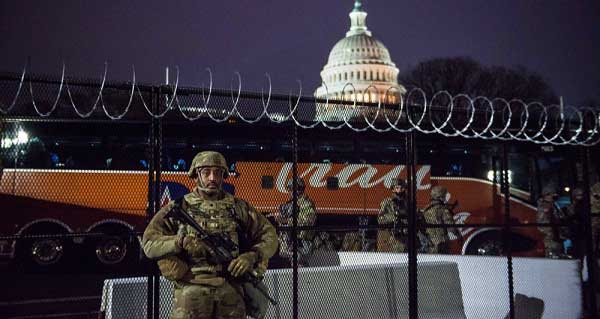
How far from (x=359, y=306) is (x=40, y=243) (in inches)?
395

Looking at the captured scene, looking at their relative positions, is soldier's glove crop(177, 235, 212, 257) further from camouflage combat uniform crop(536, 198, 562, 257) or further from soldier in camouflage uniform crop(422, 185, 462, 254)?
camouflage combat uniform crop(536, 198, 562, 257)

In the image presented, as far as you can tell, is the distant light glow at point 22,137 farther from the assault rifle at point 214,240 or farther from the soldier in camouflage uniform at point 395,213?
the assault rifle at point 214,240

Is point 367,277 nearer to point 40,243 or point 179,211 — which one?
point 179,211

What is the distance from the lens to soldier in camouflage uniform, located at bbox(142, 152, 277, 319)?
4043 mm

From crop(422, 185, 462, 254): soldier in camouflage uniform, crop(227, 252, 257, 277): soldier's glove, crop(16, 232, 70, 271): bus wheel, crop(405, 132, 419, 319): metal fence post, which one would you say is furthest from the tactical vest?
crop(16, 232, 70, 271): bus wheel

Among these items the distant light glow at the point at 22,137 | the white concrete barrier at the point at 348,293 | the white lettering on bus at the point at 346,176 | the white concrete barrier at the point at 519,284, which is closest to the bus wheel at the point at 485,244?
the white lettering on bus at the point at 346,176

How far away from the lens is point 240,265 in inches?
159

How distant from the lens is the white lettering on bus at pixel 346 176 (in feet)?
47.4

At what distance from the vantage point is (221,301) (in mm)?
4145

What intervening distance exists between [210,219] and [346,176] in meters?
10.5

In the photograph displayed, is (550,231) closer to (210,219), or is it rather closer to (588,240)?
(588,240)

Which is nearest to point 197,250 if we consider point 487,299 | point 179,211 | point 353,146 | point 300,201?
point 179,211

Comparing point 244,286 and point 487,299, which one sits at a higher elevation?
point 244,286

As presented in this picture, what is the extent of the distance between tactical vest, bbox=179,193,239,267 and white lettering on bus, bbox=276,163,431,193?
10056mm
